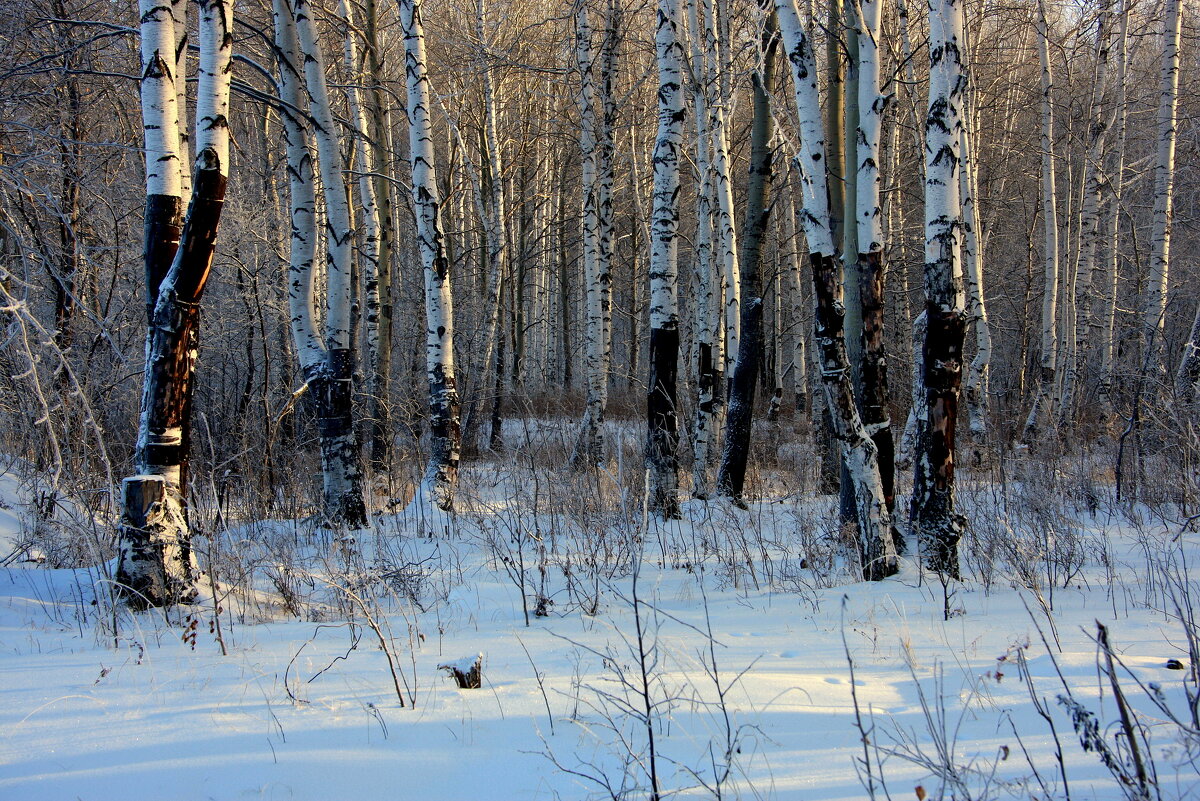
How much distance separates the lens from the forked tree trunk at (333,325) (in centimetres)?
707

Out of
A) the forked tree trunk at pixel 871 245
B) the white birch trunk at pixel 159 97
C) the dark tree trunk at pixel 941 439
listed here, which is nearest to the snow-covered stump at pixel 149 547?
the white birch trunk at pixel 159 97

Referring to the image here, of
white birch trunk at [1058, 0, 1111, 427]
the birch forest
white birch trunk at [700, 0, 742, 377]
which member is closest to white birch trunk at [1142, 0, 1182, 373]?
the birch forest

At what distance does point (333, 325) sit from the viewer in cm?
714

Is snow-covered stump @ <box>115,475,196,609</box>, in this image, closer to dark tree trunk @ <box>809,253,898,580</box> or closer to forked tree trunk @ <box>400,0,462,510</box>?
forked tree trunk @ <box>400,0,462,510</box>

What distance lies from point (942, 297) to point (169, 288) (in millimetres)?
4778

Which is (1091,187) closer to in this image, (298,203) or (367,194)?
(367,194)

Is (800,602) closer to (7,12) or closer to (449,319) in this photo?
(449,319)

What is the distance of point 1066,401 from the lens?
10992mm

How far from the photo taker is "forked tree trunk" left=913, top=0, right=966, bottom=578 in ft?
14.7

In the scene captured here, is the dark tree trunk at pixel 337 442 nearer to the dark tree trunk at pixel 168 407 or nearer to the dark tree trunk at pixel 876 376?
the dark tree trunk at pixel 168 407

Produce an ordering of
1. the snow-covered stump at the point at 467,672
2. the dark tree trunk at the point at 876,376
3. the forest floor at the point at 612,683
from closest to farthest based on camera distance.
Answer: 1. the forest floor at the point at 612,683
2. the snow-covered stump at the point at 467,672
3. the dark tree trunk at the point at 876,376

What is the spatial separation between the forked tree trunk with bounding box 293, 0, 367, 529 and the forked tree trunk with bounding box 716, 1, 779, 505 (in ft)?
13.3

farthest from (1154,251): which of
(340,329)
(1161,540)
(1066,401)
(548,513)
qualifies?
(340,329)

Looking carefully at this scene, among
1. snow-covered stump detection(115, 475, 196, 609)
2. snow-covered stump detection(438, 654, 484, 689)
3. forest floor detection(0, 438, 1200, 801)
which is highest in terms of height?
snow-covered stump detection(115, 475, 196, 609)
